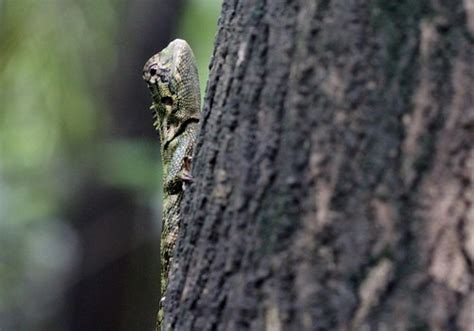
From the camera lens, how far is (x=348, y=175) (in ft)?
6.54

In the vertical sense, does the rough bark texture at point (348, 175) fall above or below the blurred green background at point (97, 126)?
above

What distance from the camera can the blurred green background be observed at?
768 centimetres

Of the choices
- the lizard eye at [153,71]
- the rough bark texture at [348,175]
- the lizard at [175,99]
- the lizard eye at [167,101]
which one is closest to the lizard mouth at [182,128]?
the lizard at [175,99]

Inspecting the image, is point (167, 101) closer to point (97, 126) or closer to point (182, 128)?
point (182, 128)

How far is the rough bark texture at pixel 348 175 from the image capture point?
1901 mm

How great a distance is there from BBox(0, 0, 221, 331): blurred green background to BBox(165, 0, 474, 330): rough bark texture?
4871mm

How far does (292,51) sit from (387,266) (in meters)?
0.62

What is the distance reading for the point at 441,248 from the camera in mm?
1892

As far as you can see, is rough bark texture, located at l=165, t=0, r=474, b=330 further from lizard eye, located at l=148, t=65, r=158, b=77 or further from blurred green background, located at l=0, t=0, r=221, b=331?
blurred green background, located at l=0, t=0, r=221, b=331

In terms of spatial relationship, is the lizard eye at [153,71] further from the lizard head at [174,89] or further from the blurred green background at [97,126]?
the blurred green background at [97,126]

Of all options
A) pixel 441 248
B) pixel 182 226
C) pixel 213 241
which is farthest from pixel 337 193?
pixel 182 226

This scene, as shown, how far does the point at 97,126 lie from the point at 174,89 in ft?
14.3

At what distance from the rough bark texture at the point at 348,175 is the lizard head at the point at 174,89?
7.42 ft

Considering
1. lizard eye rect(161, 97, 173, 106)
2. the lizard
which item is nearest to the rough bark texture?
the lizard
